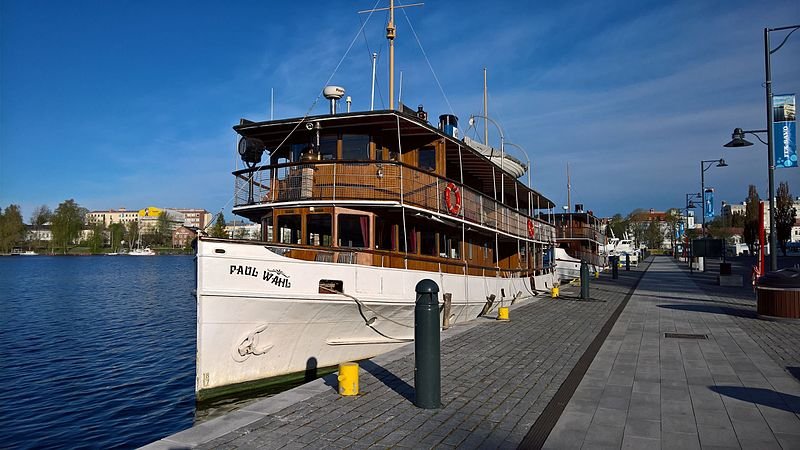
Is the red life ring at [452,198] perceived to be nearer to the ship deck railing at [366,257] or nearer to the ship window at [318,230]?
the ship deck railing at [366,257]

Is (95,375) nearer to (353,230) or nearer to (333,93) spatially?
(353,230)

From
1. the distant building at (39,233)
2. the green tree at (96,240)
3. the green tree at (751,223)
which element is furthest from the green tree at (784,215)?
the distant building at (39,233)

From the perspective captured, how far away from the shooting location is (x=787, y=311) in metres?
12.6

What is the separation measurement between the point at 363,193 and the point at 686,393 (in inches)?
293

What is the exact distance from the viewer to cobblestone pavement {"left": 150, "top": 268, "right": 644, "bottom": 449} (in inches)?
196

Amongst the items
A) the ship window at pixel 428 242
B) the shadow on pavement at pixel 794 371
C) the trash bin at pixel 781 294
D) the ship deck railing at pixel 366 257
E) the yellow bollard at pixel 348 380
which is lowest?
the shadow on pavement at pixel 794 371

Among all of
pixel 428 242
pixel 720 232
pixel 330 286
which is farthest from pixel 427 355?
pixel 720 232

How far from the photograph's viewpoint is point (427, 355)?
5.96 m

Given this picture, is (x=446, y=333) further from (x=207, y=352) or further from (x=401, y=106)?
(x=401, y=106)

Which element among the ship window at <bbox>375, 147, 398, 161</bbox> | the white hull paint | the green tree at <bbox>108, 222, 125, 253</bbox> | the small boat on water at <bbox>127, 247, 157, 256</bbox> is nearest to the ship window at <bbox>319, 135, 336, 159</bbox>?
the ship window at <bbox>375, 147, 398, 161</bbox>

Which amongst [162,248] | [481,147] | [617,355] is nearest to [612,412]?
[617,355]

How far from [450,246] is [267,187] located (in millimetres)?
6041

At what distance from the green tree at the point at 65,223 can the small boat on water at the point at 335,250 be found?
122201 millimetres

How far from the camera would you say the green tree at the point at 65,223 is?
115 meters
